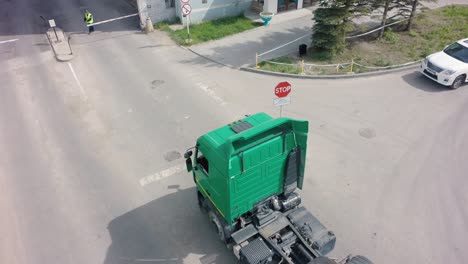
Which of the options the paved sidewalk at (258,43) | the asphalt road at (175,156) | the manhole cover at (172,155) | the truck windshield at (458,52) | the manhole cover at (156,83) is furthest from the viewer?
the paved sidewalk at (258,43)

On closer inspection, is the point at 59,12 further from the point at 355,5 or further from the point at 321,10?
the point at 355,5

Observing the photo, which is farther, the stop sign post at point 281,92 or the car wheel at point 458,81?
the car wheel at point 458,81

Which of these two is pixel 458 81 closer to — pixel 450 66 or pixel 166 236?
pixel 450 66

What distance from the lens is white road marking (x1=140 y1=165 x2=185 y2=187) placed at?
1189 cm

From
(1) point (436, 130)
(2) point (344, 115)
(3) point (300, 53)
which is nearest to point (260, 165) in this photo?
(2) point (344, 115)

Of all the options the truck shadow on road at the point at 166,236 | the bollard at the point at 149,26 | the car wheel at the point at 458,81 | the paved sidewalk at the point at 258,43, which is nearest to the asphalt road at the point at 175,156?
the truck shadow on road at the point at 166,236

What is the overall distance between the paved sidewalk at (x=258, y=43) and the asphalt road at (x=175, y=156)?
1.06 m

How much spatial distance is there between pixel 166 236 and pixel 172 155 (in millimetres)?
3583

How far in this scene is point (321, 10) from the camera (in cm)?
1838

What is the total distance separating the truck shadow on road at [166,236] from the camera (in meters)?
9.44

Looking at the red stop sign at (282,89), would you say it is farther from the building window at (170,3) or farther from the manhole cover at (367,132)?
the building window at (170,3)

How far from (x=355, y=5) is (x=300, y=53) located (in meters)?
3.73

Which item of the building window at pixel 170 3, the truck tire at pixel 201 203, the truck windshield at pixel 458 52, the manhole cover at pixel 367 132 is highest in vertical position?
the building window at pixel 170 3

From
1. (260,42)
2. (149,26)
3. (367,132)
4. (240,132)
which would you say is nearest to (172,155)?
(240,132)
